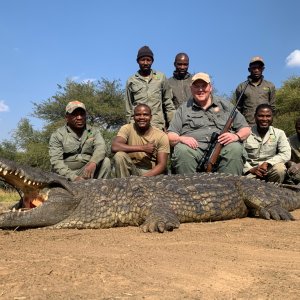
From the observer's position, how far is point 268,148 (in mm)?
6984

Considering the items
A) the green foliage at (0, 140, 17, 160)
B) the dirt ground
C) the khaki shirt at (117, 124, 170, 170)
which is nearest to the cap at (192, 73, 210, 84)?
the khaki shirt at (117, 124, 170, 170)

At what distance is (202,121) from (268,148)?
1238 mm

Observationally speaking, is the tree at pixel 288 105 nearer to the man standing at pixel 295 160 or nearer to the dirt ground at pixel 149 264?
the man standing at pixel 295 160

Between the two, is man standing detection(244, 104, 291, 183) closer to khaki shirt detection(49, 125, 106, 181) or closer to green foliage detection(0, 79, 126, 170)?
khaki shirt detection(49, 125, 106, 181)

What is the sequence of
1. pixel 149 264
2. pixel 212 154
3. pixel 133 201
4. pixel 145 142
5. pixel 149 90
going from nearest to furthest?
pixel 149 264, pixel 133 201, pixel 212 154, pixel 145 142, pixel 149 90

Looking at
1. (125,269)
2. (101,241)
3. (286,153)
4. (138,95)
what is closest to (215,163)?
(286,153)

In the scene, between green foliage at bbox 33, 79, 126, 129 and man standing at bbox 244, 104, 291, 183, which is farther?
green foliage at bbox 33, 79, 126, 129

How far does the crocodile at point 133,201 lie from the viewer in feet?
14.2

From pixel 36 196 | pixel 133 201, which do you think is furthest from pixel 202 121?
pixel 36 196

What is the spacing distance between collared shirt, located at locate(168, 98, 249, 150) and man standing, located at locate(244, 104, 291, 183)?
420 millimetres

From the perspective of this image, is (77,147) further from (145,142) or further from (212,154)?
(212,154)

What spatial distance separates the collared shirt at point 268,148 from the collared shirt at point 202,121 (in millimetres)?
449

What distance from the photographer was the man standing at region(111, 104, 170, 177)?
21.3 feet

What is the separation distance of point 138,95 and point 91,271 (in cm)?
544
